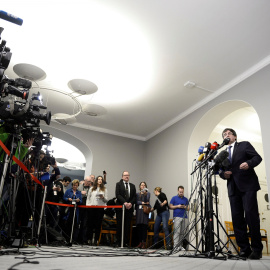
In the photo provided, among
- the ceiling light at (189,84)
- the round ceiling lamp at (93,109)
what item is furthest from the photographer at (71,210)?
the ceiling light at (189,84)

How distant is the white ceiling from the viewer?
360 cm

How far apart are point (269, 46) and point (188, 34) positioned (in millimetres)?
1366

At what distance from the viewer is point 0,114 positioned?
2.09 m

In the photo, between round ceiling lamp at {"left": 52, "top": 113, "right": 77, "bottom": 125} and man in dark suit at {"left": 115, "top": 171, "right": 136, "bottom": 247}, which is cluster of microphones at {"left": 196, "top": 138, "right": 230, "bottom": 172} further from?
round ceiling lamp at {"left": 52, "top": 113, "right": 77, "bottom": 125}

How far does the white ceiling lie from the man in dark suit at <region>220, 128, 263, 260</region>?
5.78 ft

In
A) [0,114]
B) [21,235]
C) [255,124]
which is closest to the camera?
[0,114]

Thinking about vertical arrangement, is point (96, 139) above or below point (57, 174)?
above

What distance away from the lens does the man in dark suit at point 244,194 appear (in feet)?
8.96

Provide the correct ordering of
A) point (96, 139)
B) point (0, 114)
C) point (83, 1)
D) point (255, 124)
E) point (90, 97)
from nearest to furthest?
point (0, 114)
point (83, 1)
point (90, 97)
point (255, 124)
point (96, 139)

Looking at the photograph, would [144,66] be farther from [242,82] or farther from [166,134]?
[166,134]

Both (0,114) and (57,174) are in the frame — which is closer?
(0,114)

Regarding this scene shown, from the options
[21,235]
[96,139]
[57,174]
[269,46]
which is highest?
[269,46]

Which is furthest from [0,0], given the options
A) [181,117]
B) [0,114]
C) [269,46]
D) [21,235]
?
[181,117]

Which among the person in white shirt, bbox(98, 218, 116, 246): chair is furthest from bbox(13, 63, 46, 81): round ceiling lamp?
bbox(98, 218, 116, 246): chair
